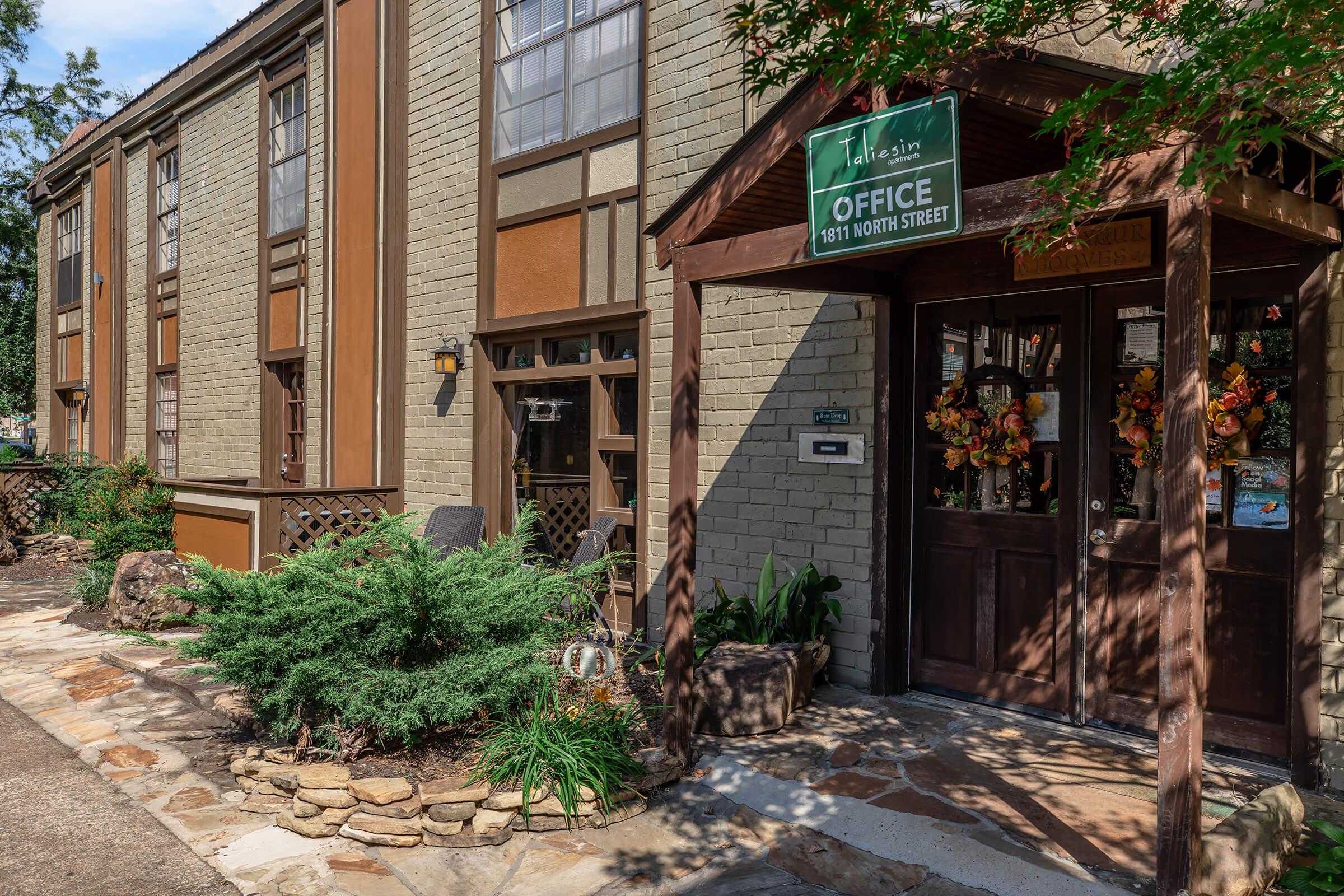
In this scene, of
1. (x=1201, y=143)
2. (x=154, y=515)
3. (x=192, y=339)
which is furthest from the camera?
(x=192, y=339)

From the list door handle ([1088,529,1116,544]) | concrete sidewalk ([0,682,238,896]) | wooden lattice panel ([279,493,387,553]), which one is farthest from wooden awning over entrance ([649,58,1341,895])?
wooden lattice panel ([279,493,387,553])

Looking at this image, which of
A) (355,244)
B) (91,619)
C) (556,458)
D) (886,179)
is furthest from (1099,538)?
(91,619)

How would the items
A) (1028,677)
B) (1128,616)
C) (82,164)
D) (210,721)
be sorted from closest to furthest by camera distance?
(1128,616) → (1028,677) → (210,721) → (82,164)

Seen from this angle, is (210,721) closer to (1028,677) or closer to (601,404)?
(601,404)

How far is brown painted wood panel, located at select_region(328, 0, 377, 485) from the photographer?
10.3m

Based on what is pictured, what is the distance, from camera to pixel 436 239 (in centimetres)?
951

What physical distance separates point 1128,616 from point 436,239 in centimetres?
705

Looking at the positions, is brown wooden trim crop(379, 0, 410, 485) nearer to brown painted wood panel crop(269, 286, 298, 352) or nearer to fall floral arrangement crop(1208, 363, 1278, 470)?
brown painted wood panel crop(269, 286, 298, 352)

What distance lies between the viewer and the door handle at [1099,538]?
507cm

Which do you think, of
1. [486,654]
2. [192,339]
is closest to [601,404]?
[486,654]

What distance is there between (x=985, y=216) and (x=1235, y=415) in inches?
70.9

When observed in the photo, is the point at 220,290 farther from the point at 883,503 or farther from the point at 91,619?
the point at 883,503

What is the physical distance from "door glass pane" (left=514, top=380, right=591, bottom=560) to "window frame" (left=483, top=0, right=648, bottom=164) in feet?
6.65

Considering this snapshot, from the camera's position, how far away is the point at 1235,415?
4586 millimetres
